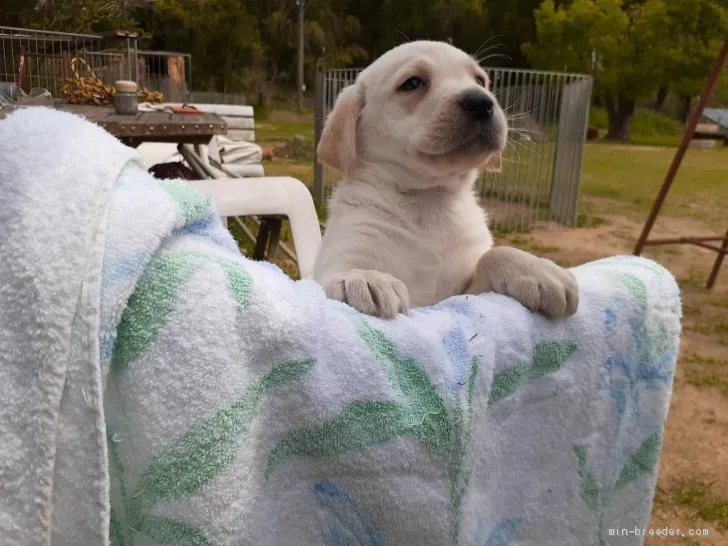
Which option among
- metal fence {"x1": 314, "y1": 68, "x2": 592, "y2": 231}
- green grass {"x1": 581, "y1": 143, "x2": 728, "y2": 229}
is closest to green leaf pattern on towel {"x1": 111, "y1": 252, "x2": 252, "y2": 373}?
metal fence {"x1": 314, "y1": 68, "x2": 592, "y2": 231}

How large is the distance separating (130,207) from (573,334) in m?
0.68

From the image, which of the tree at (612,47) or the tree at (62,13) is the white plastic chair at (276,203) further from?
the tree at (612,47)

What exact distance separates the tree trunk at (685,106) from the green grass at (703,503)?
2211 centimetres

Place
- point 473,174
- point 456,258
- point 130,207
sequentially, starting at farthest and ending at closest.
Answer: point 473,174
point 456,258
point 130,207

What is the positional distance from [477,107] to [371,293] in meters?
0.94

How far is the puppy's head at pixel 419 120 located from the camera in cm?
183

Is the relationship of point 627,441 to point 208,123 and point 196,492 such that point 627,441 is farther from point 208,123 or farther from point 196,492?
point 208,123

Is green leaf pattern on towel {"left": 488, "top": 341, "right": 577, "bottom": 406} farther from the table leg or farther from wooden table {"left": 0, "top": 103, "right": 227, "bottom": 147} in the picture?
the table leg

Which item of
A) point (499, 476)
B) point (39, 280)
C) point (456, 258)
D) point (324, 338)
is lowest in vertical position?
point (499, 476)

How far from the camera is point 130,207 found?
747mm

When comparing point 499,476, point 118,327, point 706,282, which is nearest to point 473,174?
point 499,476

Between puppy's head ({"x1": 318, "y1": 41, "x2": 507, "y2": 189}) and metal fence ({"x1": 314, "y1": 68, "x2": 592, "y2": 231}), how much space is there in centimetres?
606

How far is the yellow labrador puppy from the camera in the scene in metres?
1.66

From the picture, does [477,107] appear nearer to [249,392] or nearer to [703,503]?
[249,392]
